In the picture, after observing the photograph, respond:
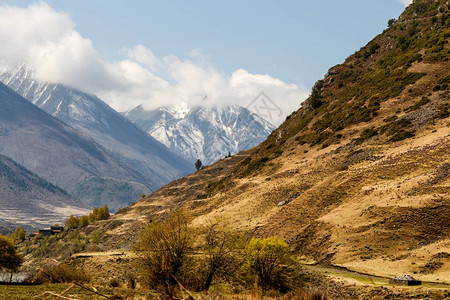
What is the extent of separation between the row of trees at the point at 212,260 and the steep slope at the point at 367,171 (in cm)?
1011

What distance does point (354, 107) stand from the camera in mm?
91875

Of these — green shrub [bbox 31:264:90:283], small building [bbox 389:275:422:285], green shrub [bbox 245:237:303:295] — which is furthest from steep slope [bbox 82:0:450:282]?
green shrub [bbox 31:264:90:283]

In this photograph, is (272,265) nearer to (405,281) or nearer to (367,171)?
(405,281)

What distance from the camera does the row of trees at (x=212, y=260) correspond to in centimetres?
2994

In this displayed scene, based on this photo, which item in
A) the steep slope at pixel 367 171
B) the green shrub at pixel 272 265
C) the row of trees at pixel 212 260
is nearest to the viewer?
the row of trees at pixel 212 260

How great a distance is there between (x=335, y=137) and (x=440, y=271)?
5236 cm

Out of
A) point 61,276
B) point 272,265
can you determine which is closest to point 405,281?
point 272,265

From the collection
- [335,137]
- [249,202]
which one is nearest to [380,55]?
[335,137]

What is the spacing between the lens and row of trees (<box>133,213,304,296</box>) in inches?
1179

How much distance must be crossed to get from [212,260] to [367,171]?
113ft

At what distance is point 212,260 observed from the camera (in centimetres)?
3127

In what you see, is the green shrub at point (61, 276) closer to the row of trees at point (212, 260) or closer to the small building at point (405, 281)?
the row of trees at point (212, 260)

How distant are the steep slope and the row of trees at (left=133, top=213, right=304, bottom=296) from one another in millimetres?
10113

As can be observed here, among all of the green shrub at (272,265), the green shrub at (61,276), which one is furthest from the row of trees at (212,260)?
the green shrub at (61,276)
